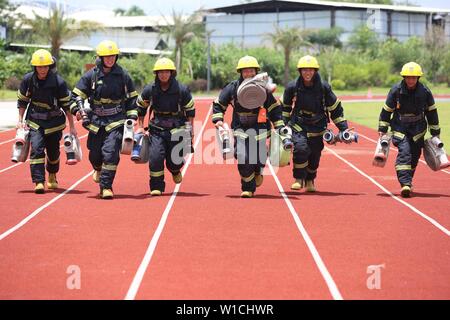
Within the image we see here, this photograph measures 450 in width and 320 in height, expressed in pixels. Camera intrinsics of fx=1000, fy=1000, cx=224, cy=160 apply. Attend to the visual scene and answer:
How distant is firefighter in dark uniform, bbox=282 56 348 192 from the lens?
13.8 metres

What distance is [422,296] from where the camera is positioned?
7344 millimetres

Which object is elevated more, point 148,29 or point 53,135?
point 148,29

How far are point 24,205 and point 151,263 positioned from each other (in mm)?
4200

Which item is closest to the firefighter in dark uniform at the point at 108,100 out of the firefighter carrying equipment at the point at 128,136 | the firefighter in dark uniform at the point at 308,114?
the firefighter carrying equipment at the point at 128,136

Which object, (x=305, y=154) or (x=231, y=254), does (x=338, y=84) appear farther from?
(x=231, y=254)

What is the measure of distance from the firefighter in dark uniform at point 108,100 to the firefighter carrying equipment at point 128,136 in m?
0.11

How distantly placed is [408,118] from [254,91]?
221 centimetres

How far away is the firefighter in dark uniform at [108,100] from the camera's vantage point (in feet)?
43.0

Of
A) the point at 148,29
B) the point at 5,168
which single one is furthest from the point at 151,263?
the point at 148,29

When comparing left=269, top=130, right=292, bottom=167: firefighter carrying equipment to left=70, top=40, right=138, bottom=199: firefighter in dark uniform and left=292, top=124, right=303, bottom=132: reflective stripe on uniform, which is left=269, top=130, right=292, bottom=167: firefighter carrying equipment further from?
left=70, top=40, right=138, bottom=199: firefighter in dark uniform

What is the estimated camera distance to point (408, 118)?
13719mm

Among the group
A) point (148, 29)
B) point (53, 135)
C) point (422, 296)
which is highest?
point (148, 29)

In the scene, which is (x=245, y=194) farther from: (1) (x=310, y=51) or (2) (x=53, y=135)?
(1) (x=310, y=51)
